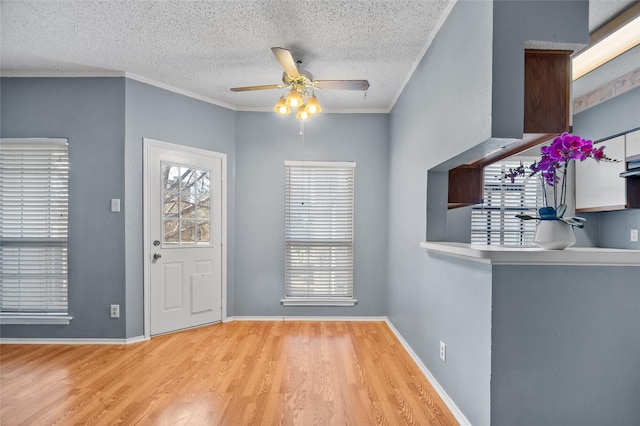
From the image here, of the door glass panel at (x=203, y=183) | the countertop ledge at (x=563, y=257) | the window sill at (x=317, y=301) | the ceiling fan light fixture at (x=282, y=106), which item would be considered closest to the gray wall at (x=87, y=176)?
the door glass panel at (x=203, y=183)

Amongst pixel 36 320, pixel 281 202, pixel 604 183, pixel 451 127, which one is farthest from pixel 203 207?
pixel 604 183

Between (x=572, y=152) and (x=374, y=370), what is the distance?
216 centimetres

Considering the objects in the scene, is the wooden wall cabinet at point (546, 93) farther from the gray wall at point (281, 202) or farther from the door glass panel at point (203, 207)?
the door glass panel at point (203, 207)

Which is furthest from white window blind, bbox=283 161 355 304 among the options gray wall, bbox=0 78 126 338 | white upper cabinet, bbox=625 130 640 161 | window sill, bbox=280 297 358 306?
white upper cabinet, bbox=625 130 640 161

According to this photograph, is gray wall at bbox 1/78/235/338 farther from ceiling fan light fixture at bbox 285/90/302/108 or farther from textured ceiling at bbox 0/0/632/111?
ceiling fan light fixture at bbox 285/90/302/108

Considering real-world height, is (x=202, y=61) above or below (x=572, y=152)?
above

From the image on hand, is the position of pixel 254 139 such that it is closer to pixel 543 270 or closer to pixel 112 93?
pixel 112 93

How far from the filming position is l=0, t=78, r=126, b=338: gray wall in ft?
10.8

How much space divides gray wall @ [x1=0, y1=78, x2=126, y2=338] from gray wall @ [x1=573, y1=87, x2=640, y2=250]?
5188 millimetres

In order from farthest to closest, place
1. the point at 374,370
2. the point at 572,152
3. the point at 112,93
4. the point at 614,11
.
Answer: the point at 112,93 → the point at 374,370 → the point at 614,11 → the point at 572,152

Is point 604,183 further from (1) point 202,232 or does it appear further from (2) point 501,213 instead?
(1) point 202,232

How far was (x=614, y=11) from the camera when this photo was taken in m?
2.27

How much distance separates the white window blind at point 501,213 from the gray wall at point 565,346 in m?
2.07

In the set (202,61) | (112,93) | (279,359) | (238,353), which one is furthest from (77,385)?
(202,61)
